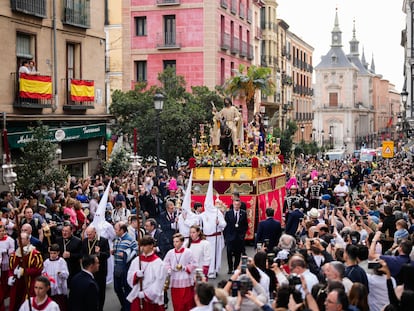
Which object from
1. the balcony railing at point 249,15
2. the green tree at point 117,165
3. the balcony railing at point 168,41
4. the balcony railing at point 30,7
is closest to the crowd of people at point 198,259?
the green tree at point 117,165

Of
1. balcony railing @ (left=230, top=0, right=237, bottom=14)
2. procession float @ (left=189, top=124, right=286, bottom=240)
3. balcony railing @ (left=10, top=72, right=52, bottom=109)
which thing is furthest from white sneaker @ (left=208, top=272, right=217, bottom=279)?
balcony railing @ (left=230, top=0, right=237, bottom=14)

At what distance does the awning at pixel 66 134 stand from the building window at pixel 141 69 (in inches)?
546

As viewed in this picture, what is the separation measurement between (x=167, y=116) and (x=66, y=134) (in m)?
6.46

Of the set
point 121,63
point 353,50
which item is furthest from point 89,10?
point 353,50

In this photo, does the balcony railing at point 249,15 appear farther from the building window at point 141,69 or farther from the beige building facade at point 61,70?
the beige building facade at point 61,70

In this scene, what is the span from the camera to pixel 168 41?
41062mm

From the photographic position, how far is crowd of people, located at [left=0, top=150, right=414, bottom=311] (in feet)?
26.2

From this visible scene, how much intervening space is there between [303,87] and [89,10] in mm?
55133

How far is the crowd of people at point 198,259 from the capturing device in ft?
26.2

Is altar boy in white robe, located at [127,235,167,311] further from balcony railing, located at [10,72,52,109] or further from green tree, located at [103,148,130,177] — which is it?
green tree, located at [103,148,130,177]

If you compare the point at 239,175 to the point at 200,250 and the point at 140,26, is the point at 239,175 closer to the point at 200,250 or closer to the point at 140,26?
the point at 200,250

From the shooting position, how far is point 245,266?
8.85m

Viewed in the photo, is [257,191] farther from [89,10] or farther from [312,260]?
[89,10]

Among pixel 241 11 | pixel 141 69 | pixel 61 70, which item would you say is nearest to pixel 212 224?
pixel 61 70
